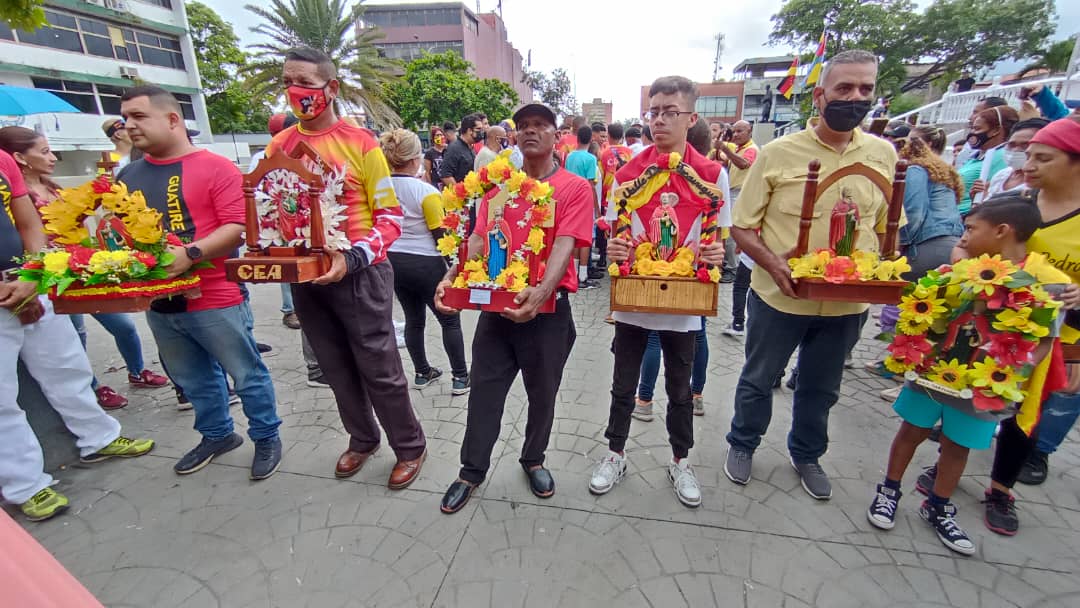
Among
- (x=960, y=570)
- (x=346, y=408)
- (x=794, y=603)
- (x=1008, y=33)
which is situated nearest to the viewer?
(x=794, y=603)

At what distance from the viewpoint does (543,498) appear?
3.05 meters

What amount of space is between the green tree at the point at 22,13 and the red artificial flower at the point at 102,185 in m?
1.09

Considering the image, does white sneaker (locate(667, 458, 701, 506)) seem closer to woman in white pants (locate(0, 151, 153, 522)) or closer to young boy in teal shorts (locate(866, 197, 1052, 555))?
A: young boy in teal shorts (locate(866, 197, 1052, 555))

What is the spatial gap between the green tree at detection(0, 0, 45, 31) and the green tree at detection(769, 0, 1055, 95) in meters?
36.0

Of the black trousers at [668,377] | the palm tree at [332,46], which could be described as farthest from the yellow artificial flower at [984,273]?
the palm tree at [332,46]

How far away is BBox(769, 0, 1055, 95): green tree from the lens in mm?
29047

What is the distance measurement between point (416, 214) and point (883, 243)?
3.50m

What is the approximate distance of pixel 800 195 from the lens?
2.62 m

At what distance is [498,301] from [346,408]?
1.64 m

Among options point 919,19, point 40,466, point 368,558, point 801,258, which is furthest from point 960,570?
point 919,19

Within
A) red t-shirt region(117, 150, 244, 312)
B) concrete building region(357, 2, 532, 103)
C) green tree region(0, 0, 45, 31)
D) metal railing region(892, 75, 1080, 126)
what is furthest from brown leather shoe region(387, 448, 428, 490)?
concrete building region(357, 2, 532, 103)

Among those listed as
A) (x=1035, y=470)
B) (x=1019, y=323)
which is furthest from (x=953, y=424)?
(x=1035, y=470)

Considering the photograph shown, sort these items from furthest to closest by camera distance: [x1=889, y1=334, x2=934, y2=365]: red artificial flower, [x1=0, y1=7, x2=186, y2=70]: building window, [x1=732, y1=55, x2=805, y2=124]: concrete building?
[x1=732, y1=55, x2=805, y2=124]: concrete building, [x1=0, y1=7, x2=186, y2=70]: building window, [x1=889, y1=334, x2=934, y2=365]: red artificial flower

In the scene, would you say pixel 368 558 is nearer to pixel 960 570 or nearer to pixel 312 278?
pixel 312 278
